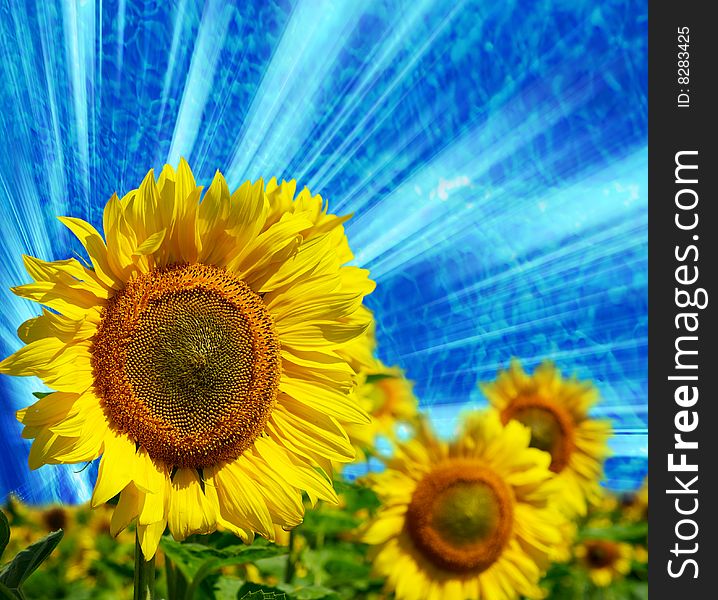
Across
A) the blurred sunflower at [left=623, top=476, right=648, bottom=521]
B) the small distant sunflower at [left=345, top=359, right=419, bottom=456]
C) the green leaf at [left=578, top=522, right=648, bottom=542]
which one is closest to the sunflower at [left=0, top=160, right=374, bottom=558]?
the small distant sunflower at [left=345, top=359, right=419, bottom=456]

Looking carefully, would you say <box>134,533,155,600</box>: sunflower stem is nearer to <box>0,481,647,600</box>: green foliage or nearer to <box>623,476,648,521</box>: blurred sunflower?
<box>0,481,647,600</box>: green foliage

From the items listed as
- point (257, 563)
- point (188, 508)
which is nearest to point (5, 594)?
point (188, 508)

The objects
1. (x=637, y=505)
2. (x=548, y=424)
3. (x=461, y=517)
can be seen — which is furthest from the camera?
(x=637, y=505)

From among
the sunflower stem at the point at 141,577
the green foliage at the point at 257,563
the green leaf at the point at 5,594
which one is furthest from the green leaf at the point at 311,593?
the green leaf at the point at 5,594

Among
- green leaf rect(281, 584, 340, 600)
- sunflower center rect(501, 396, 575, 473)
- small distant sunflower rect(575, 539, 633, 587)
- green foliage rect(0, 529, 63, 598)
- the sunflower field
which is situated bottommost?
green foliage rect(0, 529, 63, 598)

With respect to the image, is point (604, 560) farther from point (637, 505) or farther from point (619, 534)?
point (619, 534)

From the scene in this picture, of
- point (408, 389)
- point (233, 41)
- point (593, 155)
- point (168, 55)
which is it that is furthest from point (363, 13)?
point (408, 389)
